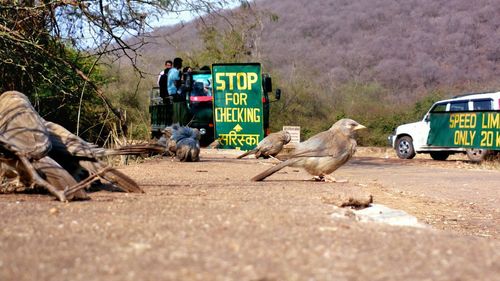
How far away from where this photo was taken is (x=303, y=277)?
11.3 feet

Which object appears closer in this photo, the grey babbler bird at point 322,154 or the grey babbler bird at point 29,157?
the grey babbler bird at point 29,157

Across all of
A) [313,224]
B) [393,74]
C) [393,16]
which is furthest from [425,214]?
[393,16]

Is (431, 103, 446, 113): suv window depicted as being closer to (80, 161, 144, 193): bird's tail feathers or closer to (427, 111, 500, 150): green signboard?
(427, 111, 500, 150): green signboard

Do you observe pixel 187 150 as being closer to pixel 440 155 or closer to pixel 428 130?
pixel 428 130

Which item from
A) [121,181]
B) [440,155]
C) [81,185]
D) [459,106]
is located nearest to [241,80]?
[459,106]

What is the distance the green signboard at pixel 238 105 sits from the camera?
732 inches

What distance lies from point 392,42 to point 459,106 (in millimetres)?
40162

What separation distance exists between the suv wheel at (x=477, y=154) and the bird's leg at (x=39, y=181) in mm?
16478

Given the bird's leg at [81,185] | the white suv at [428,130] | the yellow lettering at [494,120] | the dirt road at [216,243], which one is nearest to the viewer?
the dirt road at [216,243]

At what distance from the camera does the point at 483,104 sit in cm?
2247

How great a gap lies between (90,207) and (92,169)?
1.78 m

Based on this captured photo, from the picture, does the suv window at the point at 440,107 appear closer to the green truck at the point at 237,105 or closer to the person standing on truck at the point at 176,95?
the green truck at the point at 237,105

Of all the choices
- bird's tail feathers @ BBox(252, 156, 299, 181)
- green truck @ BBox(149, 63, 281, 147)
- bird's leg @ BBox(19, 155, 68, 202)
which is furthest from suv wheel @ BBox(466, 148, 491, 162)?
bird's leg @ BBox(19, 155, 68, 202)

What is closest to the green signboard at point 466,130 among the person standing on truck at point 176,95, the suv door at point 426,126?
the suv door at point 426,126
